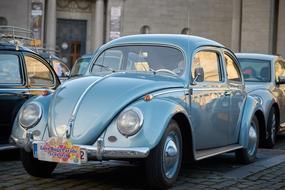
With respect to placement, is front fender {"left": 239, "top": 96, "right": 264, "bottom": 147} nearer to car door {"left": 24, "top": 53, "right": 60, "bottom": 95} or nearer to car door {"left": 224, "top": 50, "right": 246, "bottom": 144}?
car door {"left": 224, "top": 50, "right": 246, "bottom": 144}

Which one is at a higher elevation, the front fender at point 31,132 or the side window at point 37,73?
the side window at point 37,73

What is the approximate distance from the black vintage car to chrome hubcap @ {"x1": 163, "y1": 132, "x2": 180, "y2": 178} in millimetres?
2689

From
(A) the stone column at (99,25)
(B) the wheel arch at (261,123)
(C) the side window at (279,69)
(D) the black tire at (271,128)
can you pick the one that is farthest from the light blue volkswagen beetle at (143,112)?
(A) the stone column at (99,25)

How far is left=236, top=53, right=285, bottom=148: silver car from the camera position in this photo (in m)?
10.3

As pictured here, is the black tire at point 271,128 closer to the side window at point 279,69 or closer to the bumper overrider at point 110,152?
the side window at point 279,69

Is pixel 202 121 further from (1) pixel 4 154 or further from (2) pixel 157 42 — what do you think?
(1) pixel 4 154

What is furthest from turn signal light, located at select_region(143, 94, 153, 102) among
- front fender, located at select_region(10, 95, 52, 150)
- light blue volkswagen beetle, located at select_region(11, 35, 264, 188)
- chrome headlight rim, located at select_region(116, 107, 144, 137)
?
front fender, located at select_region(10, 95, 52, 150)

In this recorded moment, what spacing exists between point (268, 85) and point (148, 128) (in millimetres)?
5647

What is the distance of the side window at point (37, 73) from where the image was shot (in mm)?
8766

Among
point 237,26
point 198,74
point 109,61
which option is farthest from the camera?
point 237,26

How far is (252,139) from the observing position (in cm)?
843

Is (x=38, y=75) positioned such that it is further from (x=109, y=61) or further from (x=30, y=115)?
(x=30, y=115)

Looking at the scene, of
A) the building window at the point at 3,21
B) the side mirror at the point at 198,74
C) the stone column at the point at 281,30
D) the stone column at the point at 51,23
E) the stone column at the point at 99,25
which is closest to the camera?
the side mirror at the point at 198,74

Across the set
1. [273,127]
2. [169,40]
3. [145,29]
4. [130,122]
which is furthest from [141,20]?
[130,122]
